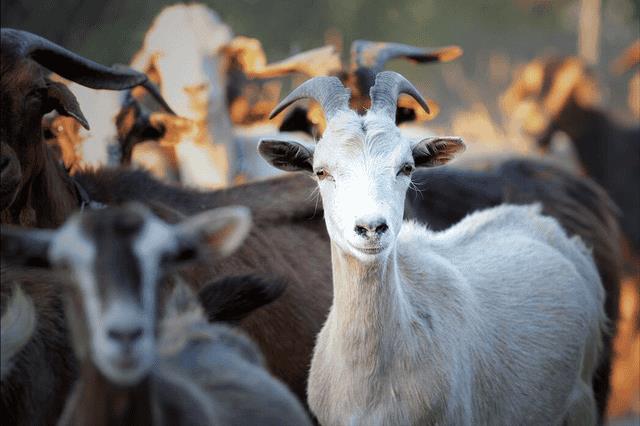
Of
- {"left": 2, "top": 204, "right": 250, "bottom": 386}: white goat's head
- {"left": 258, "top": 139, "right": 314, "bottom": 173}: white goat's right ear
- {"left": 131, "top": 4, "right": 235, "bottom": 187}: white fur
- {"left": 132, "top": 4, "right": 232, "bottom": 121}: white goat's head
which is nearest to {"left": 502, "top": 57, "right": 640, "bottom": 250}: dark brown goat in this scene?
{"left": 131, "top": 4, "right": 235, "bottom": 187}: white fur

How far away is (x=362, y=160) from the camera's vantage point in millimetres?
4742

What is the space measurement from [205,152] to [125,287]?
5.90 metres

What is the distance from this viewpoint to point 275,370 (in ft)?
20.2

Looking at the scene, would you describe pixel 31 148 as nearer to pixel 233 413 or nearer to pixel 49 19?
pixel 233 413

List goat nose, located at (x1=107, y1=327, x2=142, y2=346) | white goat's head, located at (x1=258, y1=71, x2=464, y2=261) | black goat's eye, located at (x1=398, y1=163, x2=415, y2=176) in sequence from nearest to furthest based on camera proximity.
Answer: goat nose, located at (x1=107, y1=327, x2=142, y2=346) < white goat's head, located at (x1=258, y1=71, x2=464, y2=261) < black goat's eye, located at (x1=398, y1=163, x2=415, y2=176)

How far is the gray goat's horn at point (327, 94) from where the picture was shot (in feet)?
17.0

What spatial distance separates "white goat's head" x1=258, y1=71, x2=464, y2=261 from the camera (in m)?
4.50

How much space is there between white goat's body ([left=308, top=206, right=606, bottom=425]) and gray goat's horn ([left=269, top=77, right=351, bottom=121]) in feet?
2.50

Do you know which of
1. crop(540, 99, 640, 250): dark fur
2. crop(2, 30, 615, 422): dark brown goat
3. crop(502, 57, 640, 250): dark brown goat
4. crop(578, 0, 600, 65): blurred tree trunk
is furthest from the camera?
crop(578, 0, 600, 65): blurred tree trunk

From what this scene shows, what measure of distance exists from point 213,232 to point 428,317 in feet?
5.83

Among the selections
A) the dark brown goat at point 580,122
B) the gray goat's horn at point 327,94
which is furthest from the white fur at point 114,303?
the dark brown goat at point 580,122

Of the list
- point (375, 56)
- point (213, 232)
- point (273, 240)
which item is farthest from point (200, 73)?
point (213, 232)

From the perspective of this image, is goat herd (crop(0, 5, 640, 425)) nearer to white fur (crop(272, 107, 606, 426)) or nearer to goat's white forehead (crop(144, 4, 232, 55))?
white fur (crop(272, 107, 606, 426))

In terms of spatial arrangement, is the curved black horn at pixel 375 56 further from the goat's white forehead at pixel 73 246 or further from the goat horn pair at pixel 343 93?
the goat's white forehead at pixel 73 246
